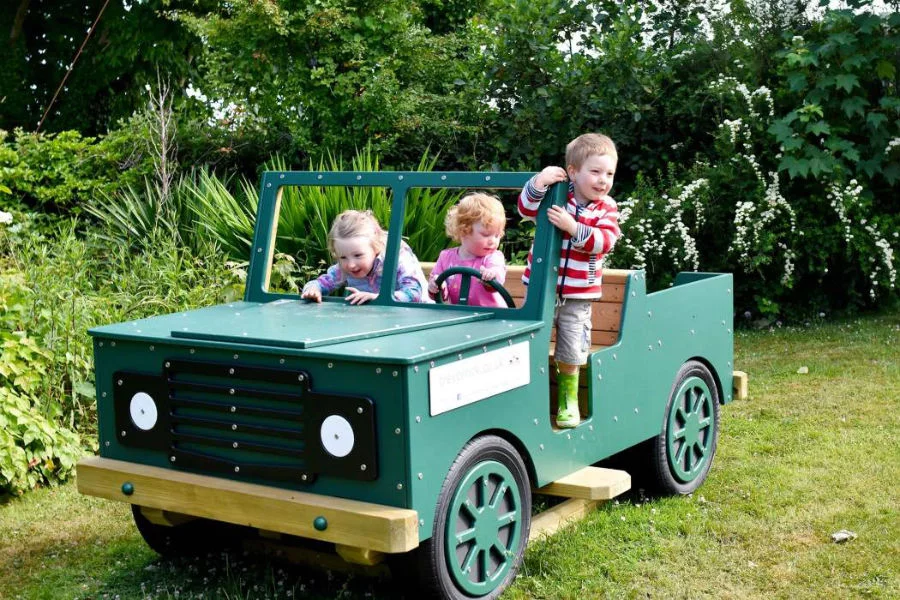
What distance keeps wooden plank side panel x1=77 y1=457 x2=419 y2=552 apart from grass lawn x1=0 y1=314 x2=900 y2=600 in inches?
17.0

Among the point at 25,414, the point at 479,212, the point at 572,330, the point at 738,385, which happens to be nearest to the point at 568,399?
the point at 572,330

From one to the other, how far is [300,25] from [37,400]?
550 centimetres

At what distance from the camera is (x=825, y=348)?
26.4 feet

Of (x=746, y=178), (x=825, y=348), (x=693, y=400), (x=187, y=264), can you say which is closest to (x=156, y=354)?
(x=693, y=400)

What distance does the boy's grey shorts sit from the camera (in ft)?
13.4

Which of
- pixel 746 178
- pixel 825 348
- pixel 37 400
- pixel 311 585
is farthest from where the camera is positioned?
pixel 746 178

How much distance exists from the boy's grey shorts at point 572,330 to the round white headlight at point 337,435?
1118mm

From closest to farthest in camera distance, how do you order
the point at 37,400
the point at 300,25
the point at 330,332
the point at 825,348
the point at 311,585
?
the point at 330,332
the point at 311,585
the point at 37,400
the point at 825,348
the point at 300,25

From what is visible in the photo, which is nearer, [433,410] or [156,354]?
[433,410]

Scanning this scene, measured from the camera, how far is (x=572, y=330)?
410cm

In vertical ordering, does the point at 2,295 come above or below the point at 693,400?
above

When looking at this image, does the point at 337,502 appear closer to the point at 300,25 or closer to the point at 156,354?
the point at 156,354

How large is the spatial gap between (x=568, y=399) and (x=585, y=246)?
0.58 m

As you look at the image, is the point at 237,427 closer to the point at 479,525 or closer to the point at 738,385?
the point at 479,525
